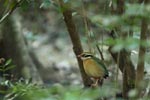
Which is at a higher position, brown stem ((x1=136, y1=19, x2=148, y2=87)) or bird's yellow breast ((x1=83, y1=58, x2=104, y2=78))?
brown stem ((x1=136, y1=19, x2=148, y2=87))

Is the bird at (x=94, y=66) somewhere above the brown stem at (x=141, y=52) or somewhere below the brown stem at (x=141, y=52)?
below

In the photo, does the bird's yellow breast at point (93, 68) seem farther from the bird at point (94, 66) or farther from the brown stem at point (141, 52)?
the brown stem at point (141, 52)

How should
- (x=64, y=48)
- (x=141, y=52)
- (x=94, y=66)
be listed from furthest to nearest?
1. (x=64, y=48)
2. (x=94, y=66)
3. (x=141, y=52)

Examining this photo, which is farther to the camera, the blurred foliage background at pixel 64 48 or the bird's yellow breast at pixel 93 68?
the bird's yellow breast at pixel 93 68

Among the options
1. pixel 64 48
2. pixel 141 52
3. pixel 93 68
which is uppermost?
pixel 141 52

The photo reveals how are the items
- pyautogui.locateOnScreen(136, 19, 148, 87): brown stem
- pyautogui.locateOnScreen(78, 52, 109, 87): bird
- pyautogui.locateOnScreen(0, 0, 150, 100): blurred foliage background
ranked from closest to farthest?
1. pyautogui.locateOnScreen(0, 0, 150, 100): blurred foliage background
2. pyautogui.locateOnScreen(136, 19, 148, 87): brown stem
3. pyautogui.locateOnScreen(78, 52, 109, 87): bird

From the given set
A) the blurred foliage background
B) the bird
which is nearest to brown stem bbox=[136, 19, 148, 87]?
the blurred foliage background

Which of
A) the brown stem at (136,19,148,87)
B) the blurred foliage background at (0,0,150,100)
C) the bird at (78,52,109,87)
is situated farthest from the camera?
the bird at (78,52,109,87)

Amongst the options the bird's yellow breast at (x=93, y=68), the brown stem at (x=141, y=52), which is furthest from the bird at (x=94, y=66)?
the brown stem at (x=141, y=52)

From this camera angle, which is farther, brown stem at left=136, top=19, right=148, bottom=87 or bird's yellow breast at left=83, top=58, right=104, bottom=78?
bird's yellow breast at left=83, top=58, right=104, bottom=78

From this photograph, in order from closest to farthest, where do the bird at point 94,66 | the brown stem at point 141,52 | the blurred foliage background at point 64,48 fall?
1. the blurred foliage background at point 64,48
2. the brown stem at point 141,52
3. the bird at point 94,66

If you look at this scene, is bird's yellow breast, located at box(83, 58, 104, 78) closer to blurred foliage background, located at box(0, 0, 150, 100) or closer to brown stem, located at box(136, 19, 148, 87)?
blurred foliage background, located at box(0, 0, 150, 100)

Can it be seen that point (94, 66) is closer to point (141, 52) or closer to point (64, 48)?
point (141, 52)

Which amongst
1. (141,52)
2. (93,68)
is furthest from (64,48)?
(141,52)
